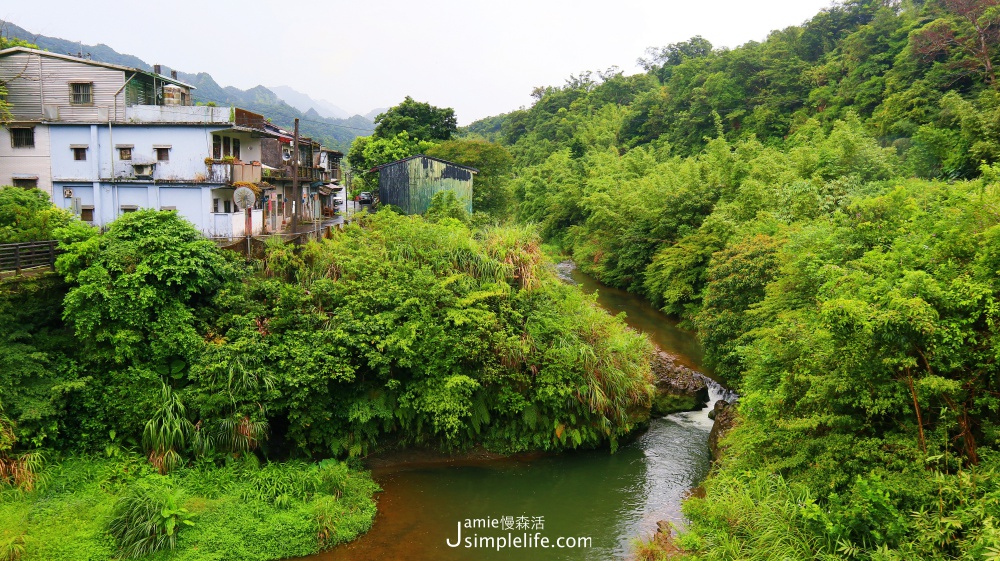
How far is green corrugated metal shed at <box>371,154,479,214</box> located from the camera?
3272 centimetres

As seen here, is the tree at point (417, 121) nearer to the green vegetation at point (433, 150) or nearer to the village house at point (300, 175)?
the green vegetation at point (433, 150)

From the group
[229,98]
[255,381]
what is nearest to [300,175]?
[255,381]

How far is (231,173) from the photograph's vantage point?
2322 centimetres

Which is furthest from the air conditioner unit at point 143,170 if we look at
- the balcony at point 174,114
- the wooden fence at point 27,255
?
the wooden fence at point 27,255

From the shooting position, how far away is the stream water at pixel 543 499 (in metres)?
13.7

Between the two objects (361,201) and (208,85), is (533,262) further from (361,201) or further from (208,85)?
(208,85)

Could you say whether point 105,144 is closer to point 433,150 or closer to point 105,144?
point 105,144

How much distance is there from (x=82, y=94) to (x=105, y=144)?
206 centimetres

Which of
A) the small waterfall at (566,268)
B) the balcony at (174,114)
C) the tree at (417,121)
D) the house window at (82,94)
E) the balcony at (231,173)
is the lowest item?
the small waterfall at (566,268)

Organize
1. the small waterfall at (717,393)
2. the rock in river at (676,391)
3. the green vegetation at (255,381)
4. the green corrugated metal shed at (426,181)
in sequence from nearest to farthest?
the green vegetation at (255,381), the rock in river at (676,391), the small waterfall at (717,393), the green corrugated metal shed at (426,181)

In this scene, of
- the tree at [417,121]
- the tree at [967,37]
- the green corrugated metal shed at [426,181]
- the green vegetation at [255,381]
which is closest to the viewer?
the green vegetation at [255,381]

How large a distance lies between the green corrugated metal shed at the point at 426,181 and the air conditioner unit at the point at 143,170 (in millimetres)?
12898

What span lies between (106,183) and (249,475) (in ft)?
47.3

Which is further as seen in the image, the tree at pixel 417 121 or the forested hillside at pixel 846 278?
the tree at pixel 417 121
